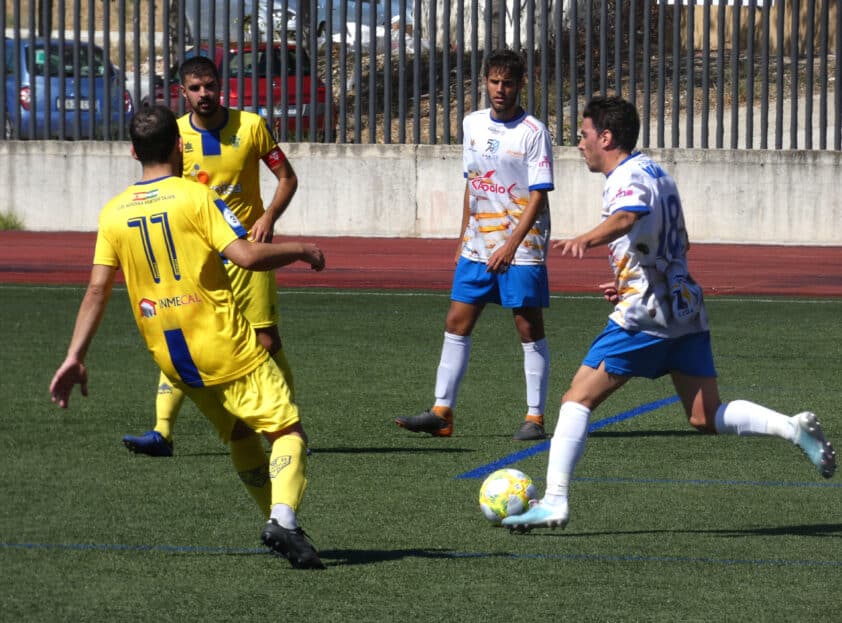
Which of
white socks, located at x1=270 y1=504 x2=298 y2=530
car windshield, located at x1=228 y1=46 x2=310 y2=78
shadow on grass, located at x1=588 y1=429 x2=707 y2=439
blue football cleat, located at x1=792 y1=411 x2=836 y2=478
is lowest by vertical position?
shadow on grass, located at x1=588 y1=429 x2=707 y2=439

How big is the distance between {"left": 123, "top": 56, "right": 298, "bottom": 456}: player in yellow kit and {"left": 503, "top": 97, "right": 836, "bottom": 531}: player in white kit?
224cm

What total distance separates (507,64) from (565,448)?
2720mm

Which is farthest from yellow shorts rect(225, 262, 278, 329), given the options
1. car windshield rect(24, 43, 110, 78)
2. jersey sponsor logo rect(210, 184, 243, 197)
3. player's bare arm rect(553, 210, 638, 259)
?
car windshield rect(24, 43, 110, 78)

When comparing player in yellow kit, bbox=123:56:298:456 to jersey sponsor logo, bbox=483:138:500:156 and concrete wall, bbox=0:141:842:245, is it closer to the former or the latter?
jersey sponsor logo, bbox=483:138:500:156

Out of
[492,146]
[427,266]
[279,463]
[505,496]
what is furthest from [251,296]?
[427,266]

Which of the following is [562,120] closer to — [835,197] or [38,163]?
[835,197]

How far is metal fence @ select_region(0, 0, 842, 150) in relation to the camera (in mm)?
19938

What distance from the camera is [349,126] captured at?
21.2 m

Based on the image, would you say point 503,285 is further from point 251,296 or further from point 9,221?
point 9,221

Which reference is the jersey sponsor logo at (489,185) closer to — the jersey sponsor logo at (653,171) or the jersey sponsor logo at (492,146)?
the jersey sponsor logo at (492,146)

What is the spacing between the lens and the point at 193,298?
18.7 feet

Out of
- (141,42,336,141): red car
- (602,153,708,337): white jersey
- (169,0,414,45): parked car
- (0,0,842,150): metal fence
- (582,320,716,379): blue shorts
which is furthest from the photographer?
(141,42,336,141): red car

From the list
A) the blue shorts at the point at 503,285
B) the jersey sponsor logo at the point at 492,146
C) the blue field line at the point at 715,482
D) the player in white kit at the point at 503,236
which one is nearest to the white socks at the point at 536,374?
the player in white kit at the point at 503,236

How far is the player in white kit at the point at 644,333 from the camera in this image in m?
6.24
